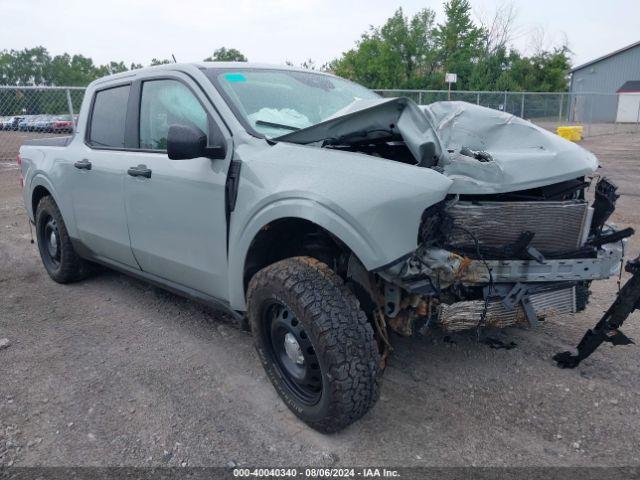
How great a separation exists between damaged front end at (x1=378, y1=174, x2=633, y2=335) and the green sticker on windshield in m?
1.65

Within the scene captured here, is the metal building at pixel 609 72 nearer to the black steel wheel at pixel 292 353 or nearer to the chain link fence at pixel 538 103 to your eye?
the chain link fence at pixel 538 103

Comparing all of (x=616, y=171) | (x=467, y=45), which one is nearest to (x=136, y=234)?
(x=616, y=171)

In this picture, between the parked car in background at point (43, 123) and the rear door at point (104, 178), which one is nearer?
the rear door at point (104, 178)

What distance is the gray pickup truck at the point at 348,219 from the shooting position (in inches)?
97.0

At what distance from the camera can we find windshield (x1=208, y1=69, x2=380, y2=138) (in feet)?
10.6

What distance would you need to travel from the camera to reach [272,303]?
2.81 m

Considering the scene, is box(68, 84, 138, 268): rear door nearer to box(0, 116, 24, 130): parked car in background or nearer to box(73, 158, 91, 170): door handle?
box(73, 158, 91, 170): door handle

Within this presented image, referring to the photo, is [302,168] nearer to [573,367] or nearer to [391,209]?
[391,209]

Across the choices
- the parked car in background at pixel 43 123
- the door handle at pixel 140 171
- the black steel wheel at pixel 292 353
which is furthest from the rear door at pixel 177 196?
the parked car in background at pixel 43 123

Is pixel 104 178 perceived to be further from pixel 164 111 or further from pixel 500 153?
pixel 500 153

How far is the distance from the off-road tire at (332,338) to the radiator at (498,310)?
1.35 feet

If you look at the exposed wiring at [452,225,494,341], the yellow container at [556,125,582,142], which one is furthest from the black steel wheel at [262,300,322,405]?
the yellow container at [556,125,582,142]

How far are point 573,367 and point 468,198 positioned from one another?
141 cm

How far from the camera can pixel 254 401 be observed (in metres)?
3.04
